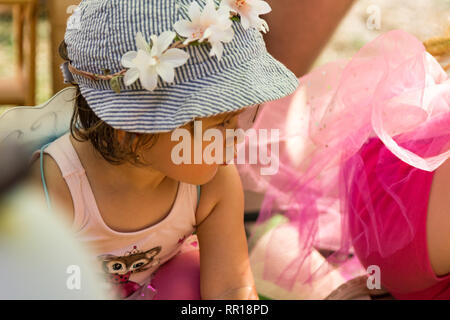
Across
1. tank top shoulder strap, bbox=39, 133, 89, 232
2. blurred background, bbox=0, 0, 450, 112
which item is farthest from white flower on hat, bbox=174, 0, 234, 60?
blurred background, bbox=0, 0, 450, 112

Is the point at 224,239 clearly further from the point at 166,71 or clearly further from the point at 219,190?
the point at 166,71

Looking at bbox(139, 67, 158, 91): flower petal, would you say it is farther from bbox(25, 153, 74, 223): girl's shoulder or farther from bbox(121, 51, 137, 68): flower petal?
bbox(25, 153, 74, 223): girl's shoulder

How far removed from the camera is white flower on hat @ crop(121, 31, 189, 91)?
0.73 metres

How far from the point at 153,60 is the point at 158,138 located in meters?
0.15

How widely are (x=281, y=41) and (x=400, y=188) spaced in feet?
1.62

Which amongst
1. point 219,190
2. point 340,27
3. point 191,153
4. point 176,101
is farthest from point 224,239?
point 340,27

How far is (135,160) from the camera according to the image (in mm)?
884

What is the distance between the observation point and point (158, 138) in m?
0.85

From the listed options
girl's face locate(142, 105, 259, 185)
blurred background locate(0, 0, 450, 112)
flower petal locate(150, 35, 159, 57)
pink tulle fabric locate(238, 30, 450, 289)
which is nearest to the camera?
flower petal locate(150, 35, 159, 57)

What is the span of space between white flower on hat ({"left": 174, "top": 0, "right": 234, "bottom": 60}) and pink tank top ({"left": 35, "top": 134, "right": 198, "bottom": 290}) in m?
0.29

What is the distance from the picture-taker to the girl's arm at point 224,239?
1.02 metres

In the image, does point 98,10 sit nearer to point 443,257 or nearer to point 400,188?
point 400,188

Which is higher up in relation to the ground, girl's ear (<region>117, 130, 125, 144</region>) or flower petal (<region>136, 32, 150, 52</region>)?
flower petal (<region>136, 32, 150, 52</region>)
